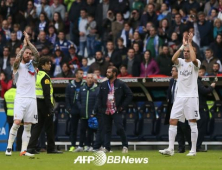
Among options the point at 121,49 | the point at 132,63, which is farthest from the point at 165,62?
the point at 121,49

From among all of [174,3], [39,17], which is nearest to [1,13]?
[39,17]

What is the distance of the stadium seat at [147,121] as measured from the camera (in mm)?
23312

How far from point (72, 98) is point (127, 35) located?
564 cm

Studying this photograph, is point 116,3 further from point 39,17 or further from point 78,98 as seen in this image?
point 78,98

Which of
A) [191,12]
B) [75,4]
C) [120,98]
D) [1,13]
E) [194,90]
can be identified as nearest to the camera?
[194,90]

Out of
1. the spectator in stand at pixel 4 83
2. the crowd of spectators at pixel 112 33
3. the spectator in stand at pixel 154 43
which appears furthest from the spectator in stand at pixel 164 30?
the spectator in stand at pixel 4 83

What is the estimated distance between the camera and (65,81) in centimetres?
2408

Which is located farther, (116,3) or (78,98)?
(116,3)

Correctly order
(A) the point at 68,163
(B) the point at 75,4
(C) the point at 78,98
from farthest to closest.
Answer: (B) the point at 75,4 < (C) the point at 78,98 < (A) the point at 68,163

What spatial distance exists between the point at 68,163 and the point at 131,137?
854cm

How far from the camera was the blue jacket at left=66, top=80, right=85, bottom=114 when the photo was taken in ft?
71.5

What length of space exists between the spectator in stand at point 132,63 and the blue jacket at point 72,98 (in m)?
3.31

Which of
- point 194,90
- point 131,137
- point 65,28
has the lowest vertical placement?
point 131,137

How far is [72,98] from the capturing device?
21.9m
